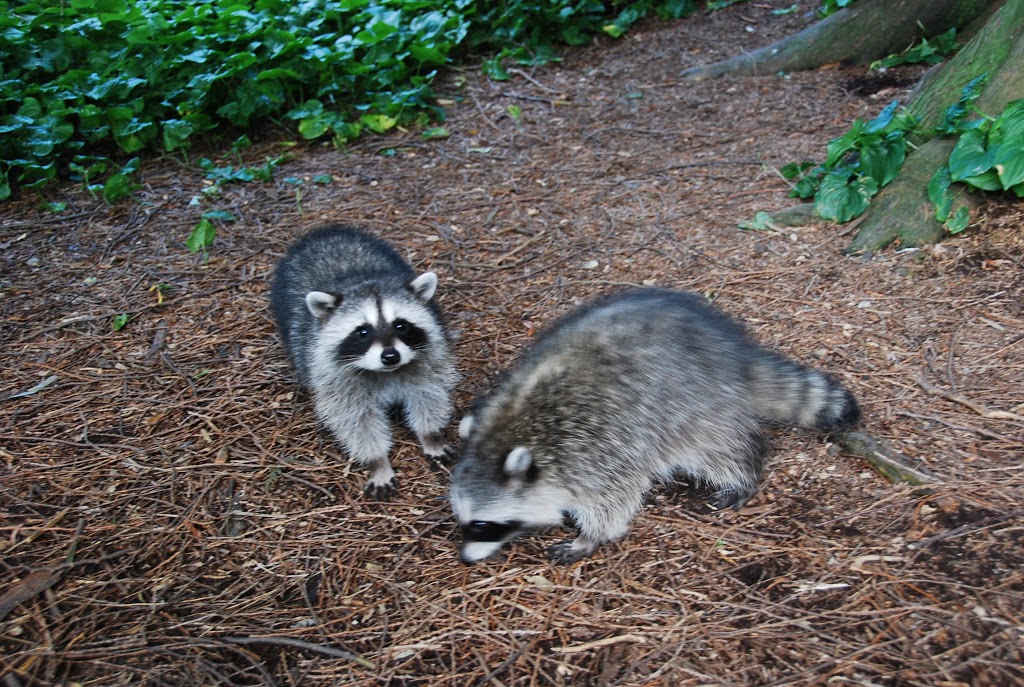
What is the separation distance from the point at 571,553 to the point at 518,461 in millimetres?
382

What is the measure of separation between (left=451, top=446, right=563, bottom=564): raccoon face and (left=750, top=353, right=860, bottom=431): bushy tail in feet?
3.00

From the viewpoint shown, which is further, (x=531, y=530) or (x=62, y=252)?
(x=62, y=252)

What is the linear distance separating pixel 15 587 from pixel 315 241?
6.53ft

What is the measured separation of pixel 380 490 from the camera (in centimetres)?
291

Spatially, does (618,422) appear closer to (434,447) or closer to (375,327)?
(434,447)

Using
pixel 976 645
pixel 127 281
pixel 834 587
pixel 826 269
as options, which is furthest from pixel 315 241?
pixel 976 645

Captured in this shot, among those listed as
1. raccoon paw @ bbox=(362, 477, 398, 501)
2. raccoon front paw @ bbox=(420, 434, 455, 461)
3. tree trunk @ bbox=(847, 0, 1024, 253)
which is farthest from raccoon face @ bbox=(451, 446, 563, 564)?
tree trunk @ bbox=(847, 0, 1024, 253)

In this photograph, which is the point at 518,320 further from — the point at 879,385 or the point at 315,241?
the point at 879,385

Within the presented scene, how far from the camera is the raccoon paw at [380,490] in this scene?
2.89 metres

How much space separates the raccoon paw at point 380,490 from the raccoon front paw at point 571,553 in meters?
0.68

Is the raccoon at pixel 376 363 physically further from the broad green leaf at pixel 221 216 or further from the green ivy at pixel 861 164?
the green ivy at pixel 861 164

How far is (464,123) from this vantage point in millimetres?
5512

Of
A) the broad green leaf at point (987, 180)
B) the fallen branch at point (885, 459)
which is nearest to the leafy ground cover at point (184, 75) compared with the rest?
the broad green leaf at point (987, 180)

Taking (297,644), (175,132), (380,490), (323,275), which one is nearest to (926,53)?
(323,275)
